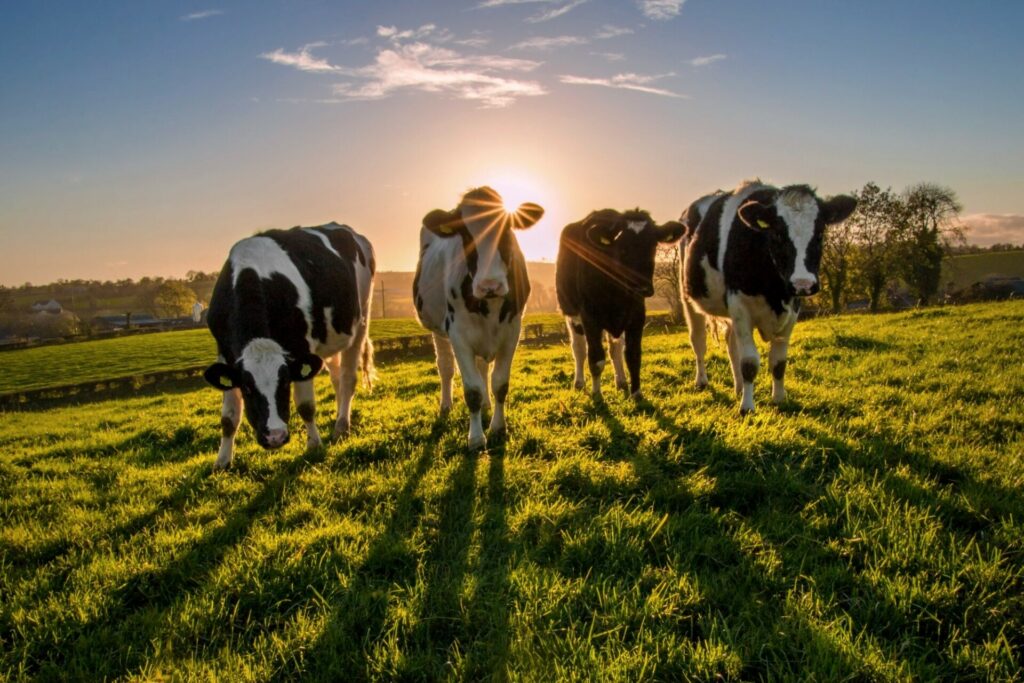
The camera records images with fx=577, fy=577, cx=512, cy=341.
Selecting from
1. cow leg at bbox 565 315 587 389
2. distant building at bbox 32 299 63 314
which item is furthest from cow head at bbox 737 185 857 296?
distant building at bbox 32 299 63 314

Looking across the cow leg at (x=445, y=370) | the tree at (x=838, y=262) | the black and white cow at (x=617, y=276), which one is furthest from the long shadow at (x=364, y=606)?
the tree at (x=838, y=262)

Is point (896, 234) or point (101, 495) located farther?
point (896, 234)

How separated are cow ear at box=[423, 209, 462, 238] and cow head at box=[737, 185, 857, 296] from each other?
129 inches

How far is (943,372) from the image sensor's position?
8.17 m

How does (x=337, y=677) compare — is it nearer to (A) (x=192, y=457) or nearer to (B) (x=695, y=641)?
(B) (x=695, y=641)

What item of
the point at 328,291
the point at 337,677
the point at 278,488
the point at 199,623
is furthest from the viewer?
the point at 328,291

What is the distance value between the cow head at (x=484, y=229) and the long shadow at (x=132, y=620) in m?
3.02

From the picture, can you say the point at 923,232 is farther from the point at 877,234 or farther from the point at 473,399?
the point at 473,399

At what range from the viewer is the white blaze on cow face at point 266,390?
17.5 ft

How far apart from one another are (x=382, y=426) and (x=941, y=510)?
235 inches

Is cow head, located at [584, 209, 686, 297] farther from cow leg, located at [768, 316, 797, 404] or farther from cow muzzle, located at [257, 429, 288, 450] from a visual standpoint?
cow muzzle, located at [257, 429, 288, 450]

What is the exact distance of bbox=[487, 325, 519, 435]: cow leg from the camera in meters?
6.72

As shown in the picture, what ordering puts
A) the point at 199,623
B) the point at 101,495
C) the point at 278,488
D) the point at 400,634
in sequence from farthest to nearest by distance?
the point at 101,495 < the point at 278,488 < the point at 199,623 < the point at 400,634

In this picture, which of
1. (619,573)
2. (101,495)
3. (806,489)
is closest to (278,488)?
(101,495)
